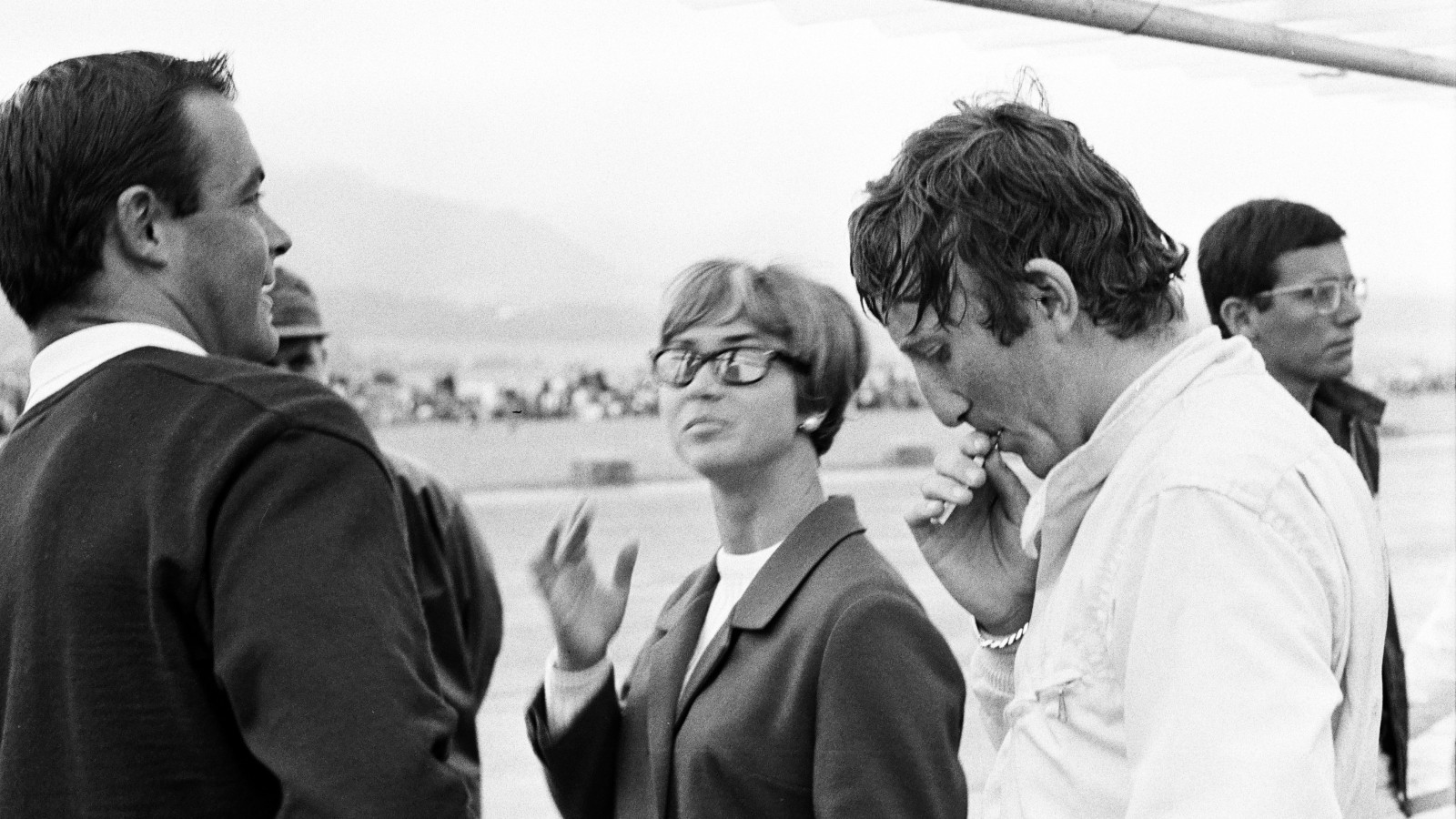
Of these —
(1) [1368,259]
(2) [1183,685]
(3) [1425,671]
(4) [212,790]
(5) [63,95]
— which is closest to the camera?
(2) [1183,685]

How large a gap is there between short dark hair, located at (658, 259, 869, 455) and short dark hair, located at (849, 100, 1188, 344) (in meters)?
1.00

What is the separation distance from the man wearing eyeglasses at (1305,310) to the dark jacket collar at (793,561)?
130 centimetres

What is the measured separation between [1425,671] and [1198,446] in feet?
7.40

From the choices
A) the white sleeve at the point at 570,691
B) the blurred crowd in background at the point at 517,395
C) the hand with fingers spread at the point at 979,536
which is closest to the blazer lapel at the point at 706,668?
the white sleeve at the point at 570,691

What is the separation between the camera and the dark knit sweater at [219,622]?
1.32 m

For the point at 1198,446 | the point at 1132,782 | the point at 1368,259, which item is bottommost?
the point at 1368,259

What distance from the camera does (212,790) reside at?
1355 mm

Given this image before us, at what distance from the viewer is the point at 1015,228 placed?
141 centimetres

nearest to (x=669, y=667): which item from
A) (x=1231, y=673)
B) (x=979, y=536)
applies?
(x=979, y=536)

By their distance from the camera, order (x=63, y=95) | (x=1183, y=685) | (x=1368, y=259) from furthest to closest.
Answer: (x=1368, y=259) < (x=63, y=95) < (x=1183, y=685)

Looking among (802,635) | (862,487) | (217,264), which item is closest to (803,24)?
(802,635)

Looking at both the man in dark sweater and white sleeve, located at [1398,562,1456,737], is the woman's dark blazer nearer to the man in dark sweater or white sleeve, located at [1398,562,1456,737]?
the man in dark sweater

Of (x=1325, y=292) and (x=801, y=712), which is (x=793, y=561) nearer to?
(x=801, y=712)

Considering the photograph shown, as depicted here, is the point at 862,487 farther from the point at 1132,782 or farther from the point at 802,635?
the point at 1132,782
